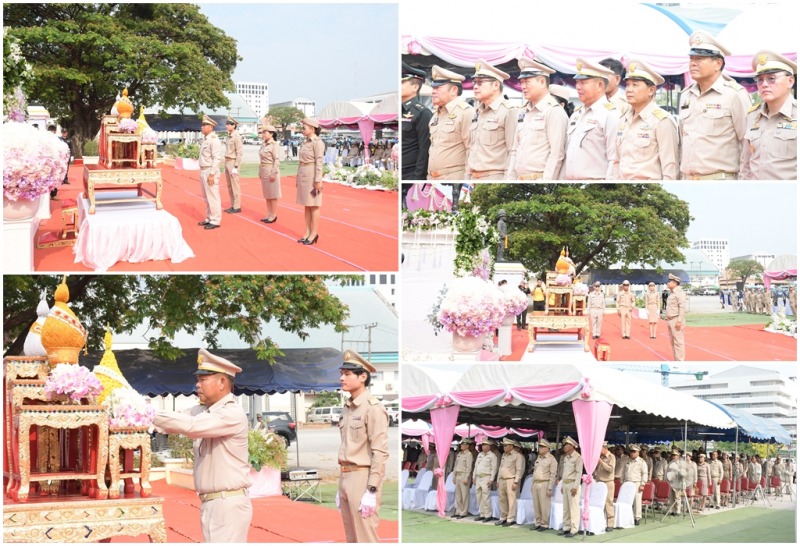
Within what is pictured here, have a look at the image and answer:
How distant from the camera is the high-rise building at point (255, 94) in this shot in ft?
31.7

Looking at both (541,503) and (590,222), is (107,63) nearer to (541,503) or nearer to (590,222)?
(590,222)

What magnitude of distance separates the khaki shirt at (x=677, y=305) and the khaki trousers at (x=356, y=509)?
404 centimetres

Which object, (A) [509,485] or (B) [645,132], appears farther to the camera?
(A) [509,485]

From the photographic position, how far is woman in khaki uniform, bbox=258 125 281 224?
377 inches

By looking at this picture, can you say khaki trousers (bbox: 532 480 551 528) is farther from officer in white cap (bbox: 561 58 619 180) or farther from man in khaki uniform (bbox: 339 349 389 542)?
man in khaki uniform (bbox: 339 349 389 542)

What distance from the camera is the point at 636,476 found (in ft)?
36.2

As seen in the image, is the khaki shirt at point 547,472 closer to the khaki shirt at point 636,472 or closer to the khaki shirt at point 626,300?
the khaki shirt at point 636,472

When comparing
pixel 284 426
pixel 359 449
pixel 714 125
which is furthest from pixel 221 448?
pixel 284 426

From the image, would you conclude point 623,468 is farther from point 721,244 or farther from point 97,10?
point 97,10

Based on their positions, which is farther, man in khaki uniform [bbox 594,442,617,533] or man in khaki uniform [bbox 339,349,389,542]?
man in khaki uniform [bbox 594,442,617,533]

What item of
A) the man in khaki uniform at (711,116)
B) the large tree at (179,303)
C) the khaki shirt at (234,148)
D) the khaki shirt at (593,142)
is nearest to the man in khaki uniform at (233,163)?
the khaki shirt at (234,148)

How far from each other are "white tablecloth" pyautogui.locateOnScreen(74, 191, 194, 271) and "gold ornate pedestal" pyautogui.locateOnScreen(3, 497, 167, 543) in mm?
3288

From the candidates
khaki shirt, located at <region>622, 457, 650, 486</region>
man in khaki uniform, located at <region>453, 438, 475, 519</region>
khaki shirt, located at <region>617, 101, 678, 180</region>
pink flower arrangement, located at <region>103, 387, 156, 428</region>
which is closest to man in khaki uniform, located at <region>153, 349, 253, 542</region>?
pink flower arrangement, located at <region>103, 387, 156, 428</region>

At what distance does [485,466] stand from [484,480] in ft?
0.48
